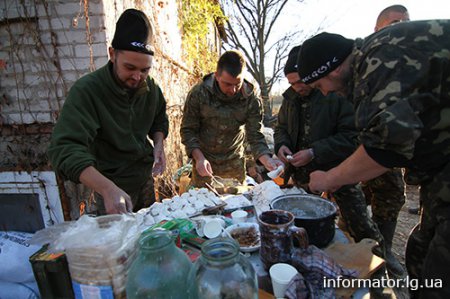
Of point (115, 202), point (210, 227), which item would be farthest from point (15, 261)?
point (210, 227)

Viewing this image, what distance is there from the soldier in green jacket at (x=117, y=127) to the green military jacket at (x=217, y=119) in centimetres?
79

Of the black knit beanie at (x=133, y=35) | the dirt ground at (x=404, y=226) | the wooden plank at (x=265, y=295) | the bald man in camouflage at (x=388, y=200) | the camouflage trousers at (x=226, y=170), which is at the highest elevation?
the black knit beanie at (x=133, y=35)

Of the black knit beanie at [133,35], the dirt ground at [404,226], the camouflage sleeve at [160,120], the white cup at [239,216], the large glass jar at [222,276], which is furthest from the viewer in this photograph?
the dirt ground at [404,226]

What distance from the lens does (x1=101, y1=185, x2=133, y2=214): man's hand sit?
1.39 metres

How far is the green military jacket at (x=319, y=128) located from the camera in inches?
93.7

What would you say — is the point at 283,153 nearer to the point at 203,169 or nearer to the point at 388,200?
the point at 203,169

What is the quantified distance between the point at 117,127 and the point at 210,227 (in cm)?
107

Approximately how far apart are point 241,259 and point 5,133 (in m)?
3.33

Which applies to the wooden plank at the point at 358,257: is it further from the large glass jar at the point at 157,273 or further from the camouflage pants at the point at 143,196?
the camouflage pants at the point at 143,196

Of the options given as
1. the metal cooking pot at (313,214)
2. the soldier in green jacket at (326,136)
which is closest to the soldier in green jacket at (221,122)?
the soldier in green jacket at (326,136)

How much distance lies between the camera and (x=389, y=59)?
1210 mm

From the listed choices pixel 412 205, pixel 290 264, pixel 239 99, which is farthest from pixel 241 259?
pixel 412 205

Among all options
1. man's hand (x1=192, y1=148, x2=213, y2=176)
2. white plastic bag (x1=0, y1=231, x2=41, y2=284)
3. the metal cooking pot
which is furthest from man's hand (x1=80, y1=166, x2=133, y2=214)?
man's hand (x1=192, y1=148, x2=213, y2=176)

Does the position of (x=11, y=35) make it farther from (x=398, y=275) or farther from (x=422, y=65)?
(x=398, y=275)
